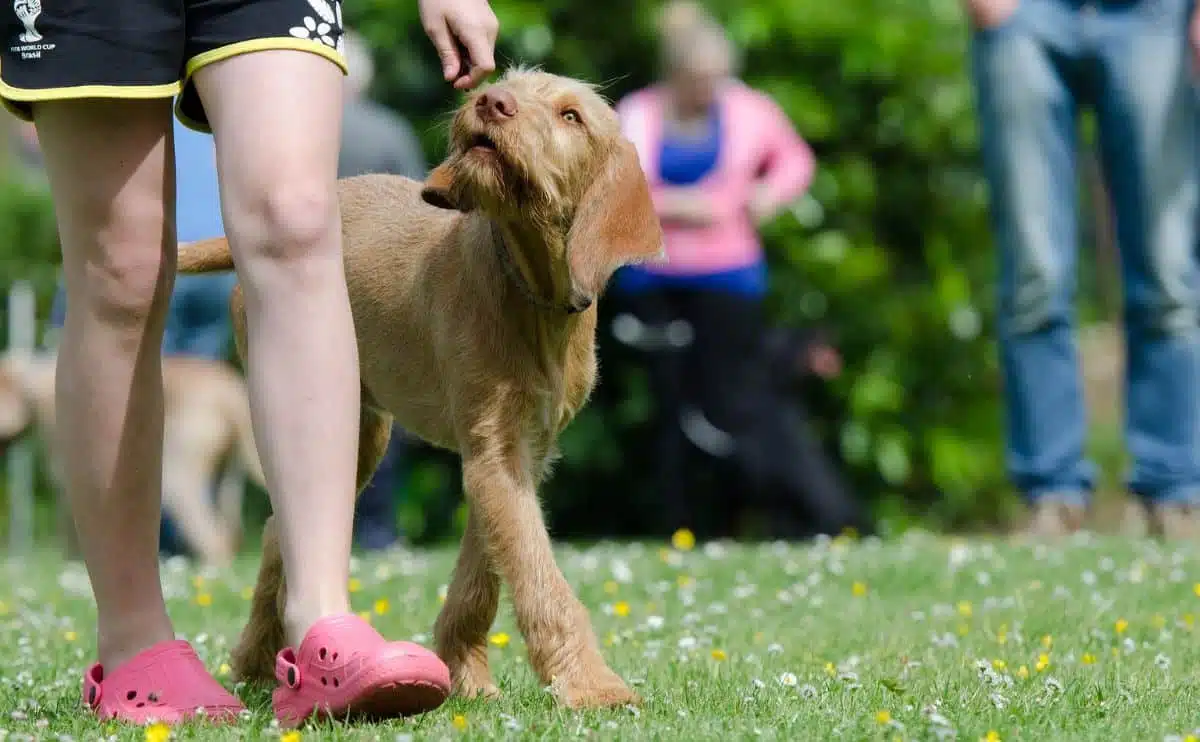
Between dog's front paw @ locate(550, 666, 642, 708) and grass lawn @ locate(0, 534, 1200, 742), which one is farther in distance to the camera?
dog's front paw @ locate(550, 666, 642, 708)

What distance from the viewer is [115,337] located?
11.4 feet

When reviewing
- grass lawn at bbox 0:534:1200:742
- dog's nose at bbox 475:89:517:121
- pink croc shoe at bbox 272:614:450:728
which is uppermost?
dog's nose at bbox 475:89:517:121

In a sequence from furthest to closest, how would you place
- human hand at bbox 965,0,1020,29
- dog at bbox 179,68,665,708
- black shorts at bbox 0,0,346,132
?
human hand at bbox 965,0,1020,29
dog at bbox 179,68,665,708
black shorts at bbox 0,0,346,132

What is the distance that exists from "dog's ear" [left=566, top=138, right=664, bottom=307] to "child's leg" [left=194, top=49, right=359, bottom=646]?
0.62 meters

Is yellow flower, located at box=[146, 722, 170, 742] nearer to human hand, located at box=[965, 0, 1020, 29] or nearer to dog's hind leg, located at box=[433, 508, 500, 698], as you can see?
dog's hind leg, located at box=[433, 508, 500, 698]

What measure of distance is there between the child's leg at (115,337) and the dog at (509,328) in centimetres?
44

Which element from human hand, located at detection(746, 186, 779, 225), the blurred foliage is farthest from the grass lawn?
the blurred foliage

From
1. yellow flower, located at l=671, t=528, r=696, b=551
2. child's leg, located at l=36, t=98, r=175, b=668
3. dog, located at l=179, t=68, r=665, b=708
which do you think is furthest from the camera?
yellow flower, located at l=671, t=528, r=696, b=551

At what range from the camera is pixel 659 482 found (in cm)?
903

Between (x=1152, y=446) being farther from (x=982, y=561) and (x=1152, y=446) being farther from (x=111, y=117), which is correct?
(x=111, y=117)

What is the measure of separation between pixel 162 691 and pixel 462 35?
1421mm

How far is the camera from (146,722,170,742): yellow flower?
9.93 ft

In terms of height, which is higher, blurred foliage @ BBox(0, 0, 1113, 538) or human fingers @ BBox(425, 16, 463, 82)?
human fingers @ BBox(425, 16, 463, 82)

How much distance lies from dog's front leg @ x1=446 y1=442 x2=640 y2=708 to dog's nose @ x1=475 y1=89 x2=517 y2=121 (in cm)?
70
